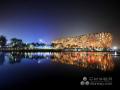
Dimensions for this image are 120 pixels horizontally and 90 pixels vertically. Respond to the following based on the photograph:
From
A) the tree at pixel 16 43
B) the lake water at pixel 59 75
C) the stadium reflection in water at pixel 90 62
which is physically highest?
the tree at pixel 16 43

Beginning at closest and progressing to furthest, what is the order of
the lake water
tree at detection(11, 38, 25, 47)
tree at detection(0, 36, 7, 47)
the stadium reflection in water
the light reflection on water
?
1. the lake water
2. the stadium reflection in water
3. the light reflection on water
4. tree at detection(0, 36, 7, 47)
5. tree at detection(11, 38, 25, 47)

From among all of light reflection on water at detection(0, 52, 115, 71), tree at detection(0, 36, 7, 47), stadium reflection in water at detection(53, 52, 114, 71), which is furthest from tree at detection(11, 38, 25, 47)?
stadium reflection in water at detection(53, 52, 114, 71)

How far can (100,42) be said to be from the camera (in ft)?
302

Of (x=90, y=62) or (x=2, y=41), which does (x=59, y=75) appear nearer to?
(x=90, y=62)

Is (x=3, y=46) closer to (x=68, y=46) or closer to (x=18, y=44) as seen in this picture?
(x=18, y=44)

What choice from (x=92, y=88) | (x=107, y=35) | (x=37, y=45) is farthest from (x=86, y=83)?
(x=37, y=45)

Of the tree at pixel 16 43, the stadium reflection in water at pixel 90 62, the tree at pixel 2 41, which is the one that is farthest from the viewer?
the tree at pixel 16 43

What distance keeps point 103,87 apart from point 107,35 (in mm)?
79950

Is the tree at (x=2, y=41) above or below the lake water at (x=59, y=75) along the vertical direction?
above

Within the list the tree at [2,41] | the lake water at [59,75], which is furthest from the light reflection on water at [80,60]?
the tree at [2,41]

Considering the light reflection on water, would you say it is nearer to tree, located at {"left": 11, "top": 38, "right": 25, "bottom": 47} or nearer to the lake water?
the lake water

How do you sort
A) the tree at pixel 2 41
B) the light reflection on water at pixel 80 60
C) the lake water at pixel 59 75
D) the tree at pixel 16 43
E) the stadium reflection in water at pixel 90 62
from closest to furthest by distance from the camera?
1. the lake water at pixel 59 75
2. the stadium reflection in water at pixel 90 62
3. the light reflection on water at pixel 80 60
4. the tree at pixel 2 41
5. the tree at pixel 16 43

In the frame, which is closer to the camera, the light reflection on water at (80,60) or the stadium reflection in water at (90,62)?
the stadium reflection in water at (90,62)

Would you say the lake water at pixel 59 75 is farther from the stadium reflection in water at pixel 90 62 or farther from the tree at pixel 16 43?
the tree at pixel 16 43
